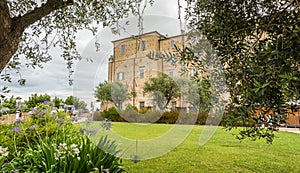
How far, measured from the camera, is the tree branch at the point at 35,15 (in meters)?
2.07

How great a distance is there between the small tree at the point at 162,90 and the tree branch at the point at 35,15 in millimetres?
1207

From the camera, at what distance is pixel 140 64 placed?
5.69 feet

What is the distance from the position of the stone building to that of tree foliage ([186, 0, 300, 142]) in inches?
10.7

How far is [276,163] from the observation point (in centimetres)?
442

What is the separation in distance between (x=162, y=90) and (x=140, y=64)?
9.6 inches

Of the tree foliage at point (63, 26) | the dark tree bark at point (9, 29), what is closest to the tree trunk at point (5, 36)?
the dark tree bark at point (9, 29)

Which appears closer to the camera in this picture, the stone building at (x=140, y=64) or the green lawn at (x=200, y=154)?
the stone building at (x=140, y=64)

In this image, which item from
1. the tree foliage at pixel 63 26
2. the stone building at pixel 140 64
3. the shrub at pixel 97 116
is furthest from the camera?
the tree foliage at pixel 63 26

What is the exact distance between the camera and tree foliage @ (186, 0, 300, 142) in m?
0.96

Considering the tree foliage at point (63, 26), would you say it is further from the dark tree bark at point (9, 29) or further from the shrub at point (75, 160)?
the shrub at point (75, 160)

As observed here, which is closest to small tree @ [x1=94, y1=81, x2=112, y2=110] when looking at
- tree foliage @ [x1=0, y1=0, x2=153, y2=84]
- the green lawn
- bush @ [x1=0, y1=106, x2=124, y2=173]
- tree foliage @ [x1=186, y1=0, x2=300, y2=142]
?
the green lawn

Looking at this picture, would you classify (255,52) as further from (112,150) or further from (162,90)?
(112,150)

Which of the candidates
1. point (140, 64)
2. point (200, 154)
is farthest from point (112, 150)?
point (200, 154)

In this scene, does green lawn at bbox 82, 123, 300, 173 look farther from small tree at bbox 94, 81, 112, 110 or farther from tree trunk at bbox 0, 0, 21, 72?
tree trunk at bbox 0, 0, 21, 72
